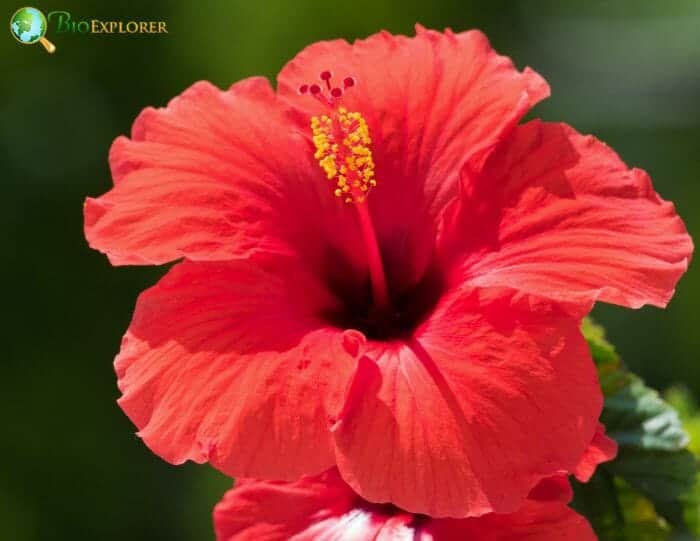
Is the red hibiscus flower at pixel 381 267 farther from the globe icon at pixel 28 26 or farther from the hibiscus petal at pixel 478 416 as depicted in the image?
the globe icon at pixel 28 26

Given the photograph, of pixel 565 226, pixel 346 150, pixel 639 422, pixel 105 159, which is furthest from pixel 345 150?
pixel 105 159

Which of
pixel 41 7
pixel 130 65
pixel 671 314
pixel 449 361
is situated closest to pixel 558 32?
pixel 671 314

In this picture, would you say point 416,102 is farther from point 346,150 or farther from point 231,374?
point 231,374

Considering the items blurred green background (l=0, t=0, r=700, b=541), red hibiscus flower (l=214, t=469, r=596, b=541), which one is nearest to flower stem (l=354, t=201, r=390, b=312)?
red hibiscus flower (l=214, t=469, r=596, b=541)

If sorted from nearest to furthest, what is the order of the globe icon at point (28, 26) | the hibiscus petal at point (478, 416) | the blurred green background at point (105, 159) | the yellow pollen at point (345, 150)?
the hibiscus petal at point (478, 416) < the yellow pollen at point (345, 150) < the globe icon at point (28, 26) < the blurred green background at point (105, 159)

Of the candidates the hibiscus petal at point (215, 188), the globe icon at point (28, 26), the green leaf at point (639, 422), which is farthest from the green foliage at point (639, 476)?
the globe icon at point (28, 26)

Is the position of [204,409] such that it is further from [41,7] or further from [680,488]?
[41,7]

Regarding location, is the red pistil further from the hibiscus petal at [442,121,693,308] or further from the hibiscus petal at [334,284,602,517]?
the hibiscus petal at [334,284,602,517]
